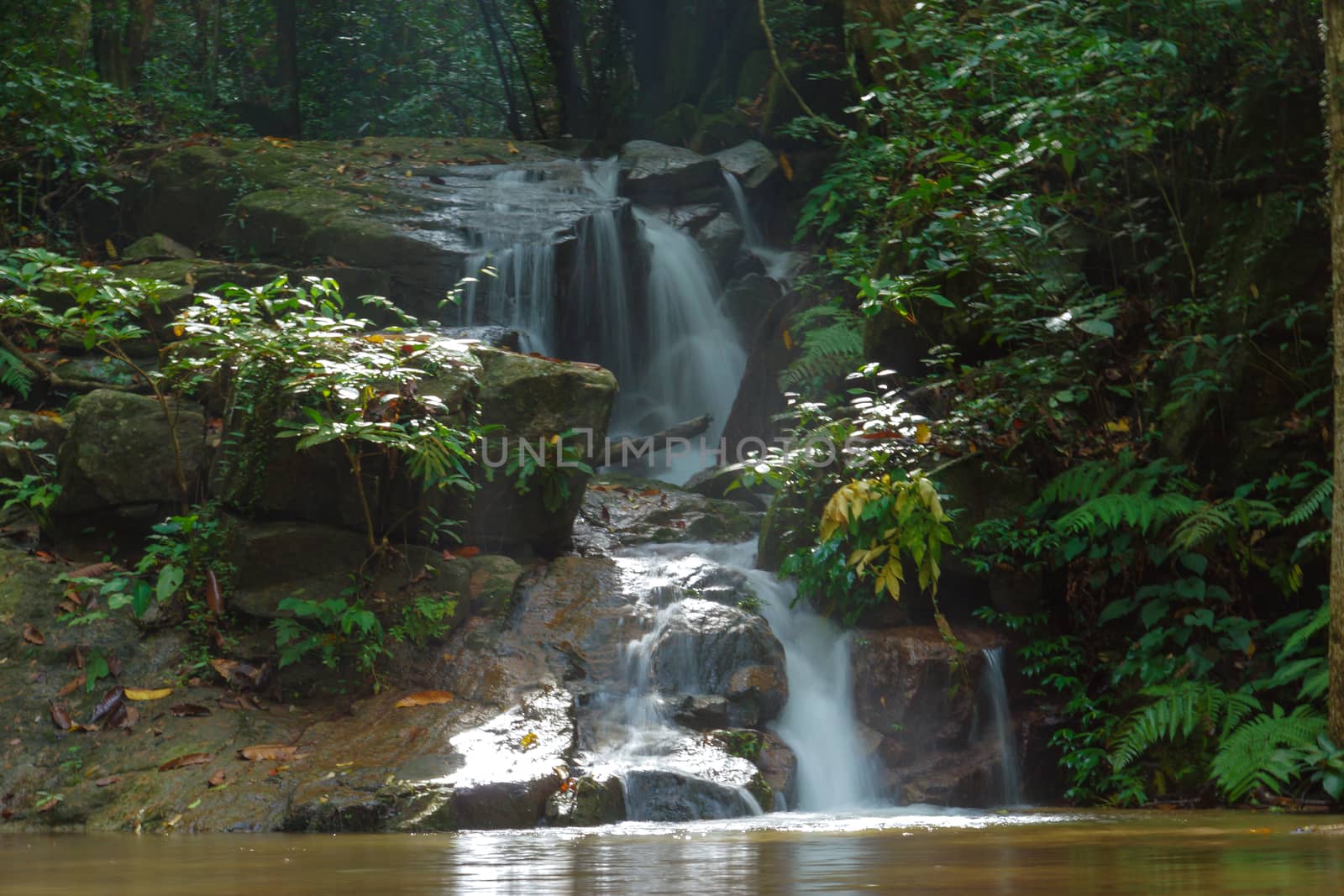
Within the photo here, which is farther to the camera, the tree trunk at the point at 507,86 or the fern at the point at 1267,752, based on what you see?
the tree trunk at the point at 507,86

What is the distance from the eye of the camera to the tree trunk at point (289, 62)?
18016mm

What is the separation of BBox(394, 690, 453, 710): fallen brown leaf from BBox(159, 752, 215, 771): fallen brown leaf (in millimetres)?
1024

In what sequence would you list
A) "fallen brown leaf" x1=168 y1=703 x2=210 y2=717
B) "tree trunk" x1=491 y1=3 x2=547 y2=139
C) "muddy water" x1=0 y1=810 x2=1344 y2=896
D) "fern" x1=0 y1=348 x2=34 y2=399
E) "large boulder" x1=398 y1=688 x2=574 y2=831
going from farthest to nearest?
"tree trunk" x1=491 y1=3 x2=547 y2=139
"fern" x1=0 y1=348 x2=34 y2=399
"fallen brown leaf" x1=168 y1=703 x2=210 y2=717
"large boulder" x1=398 y1=688 x2=574 y2=831
"muddy water" x1=0 y1=810 x2=1344 y2=896

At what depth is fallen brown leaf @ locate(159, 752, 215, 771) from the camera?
5988 mm

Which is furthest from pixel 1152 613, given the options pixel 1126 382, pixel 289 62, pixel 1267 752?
pixel 289 62

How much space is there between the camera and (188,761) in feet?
19.8

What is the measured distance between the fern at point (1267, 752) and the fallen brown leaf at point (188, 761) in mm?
5202

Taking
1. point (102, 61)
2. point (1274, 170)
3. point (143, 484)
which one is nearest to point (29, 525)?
point (143, 484)

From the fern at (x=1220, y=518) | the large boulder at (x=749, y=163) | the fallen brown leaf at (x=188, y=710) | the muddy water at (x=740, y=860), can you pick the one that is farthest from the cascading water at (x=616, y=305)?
the muddy water at (x=740, y=860)

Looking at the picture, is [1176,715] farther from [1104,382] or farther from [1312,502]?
[1104,382]

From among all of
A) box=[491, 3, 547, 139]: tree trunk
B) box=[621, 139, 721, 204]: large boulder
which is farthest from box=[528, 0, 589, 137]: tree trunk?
box=[621, 139, 721, 204]: large boulder

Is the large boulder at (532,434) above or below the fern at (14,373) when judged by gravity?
below

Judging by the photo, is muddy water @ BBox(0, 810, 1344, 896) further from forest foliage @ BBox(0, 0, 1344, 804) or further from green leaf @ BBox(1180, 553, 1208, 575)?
green leaf @ BBox(1180, 553, 1208, 575)

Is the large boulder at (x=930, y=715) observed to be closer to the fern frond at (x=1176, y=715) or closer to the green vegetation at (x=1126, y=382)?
the green vegetation at (x=1126, y=382)
